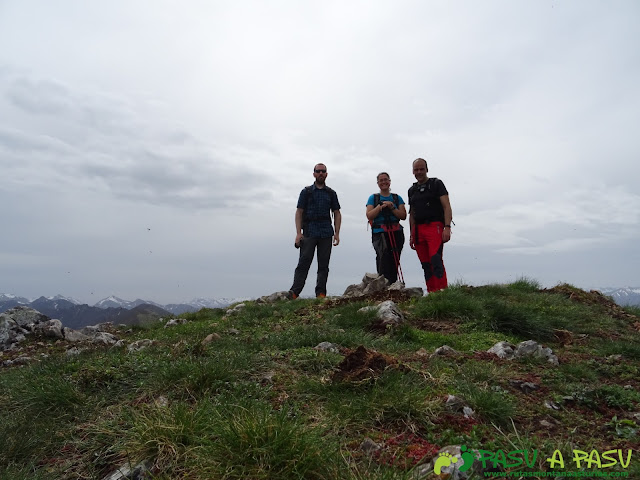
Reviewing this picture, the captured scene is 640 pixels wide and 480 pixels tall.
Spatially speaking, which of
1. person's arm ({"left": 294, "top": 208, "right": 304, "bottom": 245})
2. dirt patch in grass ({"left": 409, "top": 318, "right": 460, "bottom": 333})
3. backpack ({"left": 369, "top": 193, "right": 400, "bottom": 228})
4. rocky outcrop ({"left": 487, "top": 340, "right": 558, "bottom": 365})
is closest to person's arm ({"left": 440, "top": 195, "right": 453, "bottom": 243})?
backpack ({"left": 369, "top": 193, "right": 400, "bottom": 228})

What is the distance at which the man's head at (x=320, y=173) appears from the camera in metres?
10.7

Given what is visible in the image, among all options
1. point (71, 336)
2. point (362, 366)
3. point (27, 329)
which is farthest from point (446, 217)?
point (27, 329)

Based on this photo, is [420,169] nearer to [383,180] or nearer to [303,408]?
[383,180]

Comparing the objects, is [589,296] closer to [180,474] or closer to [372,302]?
[372,302]

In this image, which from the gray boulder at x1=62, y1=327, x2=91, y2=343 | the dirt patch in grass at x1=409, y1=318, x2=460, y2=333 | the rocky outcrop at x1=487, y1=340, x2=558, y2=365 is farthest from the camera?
the gray boulder at x1=62, y1=327, x2=91, y2=343

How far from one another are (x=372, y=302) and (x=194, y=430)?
17.8 ft

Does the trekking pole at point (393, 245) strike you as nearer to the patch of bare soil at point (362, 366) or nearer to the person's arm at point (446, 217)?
the person's arm at point (446, 217)

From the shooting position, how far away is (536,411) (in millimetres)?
3297

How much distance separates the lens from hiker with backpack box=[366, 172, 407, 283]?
9945 mm

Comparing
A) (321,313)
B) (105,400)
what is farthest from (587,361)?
(105,400)

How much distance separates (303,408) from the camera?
3.25m

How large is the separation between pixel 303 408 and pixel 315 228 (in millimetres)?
A: 7723

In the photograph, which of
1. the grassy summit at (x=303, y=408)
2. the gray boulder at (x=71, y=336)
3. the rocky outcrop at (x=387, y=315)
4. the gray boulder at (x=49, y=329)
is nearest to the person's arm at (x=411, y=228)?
the rocky outcrop at (x=387, y=315)

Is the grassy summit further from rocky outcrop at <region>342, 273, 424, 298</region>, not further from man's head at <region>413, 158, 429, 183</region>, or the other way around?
man's head at <region>413, 158, 429, 183</region>
